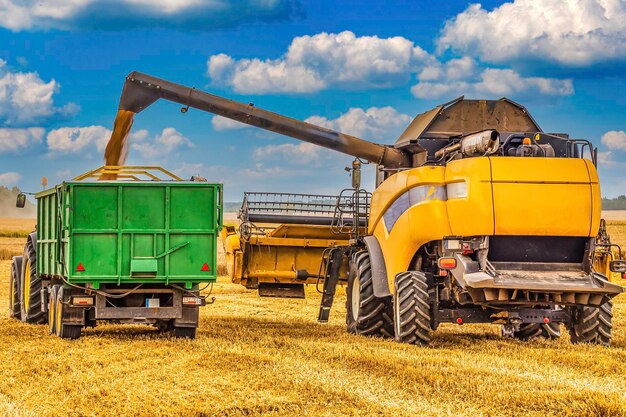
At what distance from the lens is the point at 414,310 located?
Result: 12477mm

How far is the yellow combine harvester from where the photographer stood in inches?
470

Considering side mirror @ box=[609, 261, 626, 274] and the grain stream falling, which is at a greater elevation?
the grain stream falling

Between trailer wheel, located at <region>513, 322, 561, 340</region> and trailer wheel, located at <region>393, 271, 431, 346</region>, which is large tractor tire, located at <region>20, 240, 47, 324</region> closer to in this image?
trailer wheel, located at <region>393, 271, 431, 346</region>

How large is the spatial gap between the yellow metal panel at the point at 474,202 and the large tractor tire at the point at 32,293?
6.95 meters

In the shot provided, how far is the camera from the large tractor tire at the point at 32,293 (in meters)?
15.8

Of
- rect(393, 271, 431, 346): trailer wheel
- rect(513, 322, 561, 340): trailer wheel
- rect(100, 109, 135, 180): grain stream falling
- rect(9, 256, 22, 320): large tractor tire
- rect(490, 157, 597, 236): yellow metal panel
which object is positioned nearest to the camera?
rect(490, 157, 597, 236): yellow metal panel

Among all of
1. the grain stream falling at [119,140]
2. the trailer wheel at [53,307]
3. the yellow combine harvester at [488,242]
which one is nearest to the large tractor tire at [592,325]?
the yellow combine harvester at [488,242]

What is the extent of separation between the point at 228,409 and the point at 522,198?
5.31m

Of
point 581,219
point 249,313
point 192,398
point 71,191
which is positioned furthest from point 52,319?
point 581,219

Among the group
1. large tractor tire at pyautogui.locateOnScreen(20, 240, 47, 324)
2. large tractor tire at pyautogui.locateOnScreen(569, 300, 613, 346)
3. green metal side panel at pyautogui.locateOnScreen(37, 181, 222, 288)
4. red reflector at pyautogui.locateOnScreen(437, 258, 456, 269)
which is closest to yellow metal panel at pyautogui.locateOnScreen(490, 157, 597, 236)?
red reflector at pyautogui.locateOnScreen(437, 258, 456, 269)

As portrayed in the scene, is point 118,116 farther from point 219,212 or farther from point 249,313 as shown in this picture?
point 219,212

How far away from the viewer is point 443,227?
12398 mm

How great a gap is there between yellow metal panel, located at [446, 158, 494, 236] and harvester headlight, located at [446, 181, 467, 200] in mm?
49

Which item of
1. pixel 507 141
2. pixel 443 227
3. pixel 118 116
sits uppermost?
pixel 118 116
